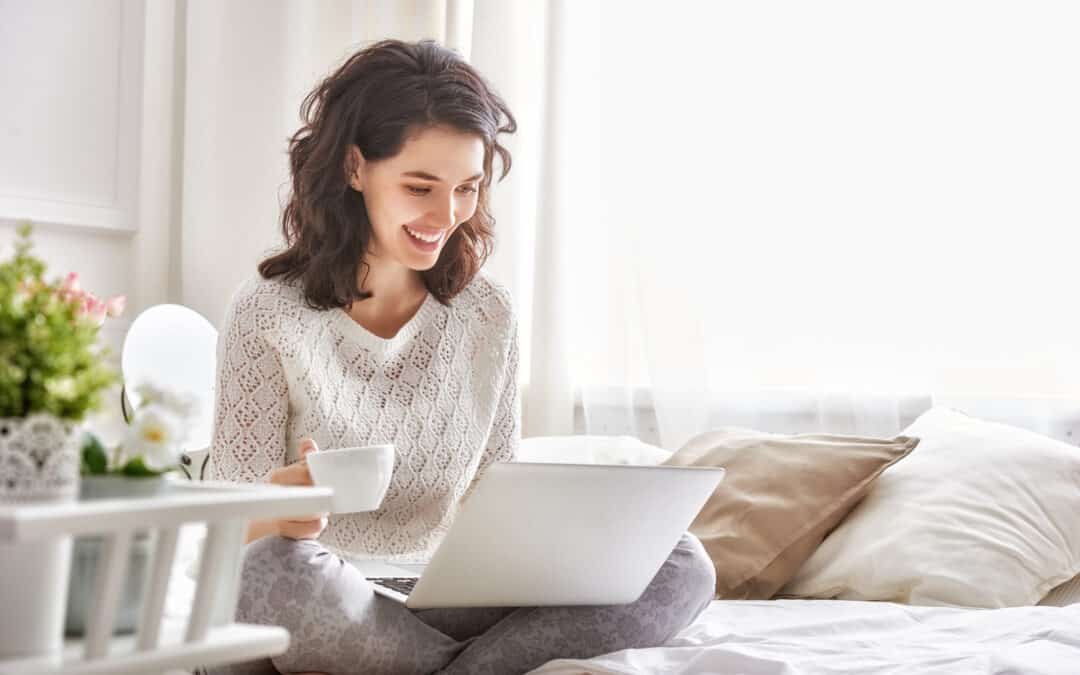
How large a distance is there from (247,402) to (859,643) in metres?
0.81

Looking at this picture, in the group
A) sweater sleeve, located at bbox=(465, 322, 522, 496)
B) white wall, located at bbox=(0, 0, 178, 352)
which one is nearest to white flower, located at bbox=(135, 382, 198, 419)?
sweater sleeve, located at bbox=(465, 322, 522, 496)

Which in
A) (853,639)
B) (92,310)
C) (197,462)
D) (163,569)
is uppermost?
(92,310)

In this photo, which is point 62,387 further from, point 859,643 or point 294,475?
point 859,643

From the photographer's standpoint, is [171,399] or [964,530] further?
[964,530]

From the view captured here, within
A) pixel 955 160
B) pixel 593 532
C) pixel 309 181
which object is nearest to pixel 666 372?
pixel 955 160

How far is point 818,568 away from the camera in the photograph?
2.02m

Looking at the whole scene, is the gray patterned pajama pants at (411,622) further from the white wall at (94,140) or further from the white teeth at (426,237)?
the white wall at (94,140)

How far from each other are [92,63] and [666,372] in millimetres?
1425

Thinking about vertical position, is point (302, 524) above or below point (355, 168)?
below

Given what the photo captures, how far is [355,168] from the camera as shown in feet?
6.04

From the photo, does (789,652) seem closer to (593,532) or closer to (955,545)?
(593,532)

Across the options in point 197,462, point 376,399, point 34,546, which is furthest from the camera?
point 197,462

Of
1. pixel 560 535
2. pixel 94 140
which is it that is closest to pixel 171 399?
pixel 560 535

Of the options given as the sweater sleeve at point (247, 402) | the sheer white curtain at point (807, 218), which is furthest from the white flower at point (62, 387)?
the sheer white curtain at point (807, 218)
